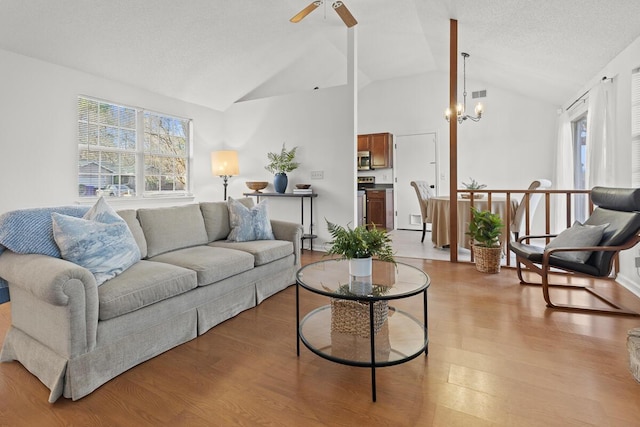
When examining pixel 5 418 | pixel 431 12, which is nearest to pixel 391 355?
pixel 5 418

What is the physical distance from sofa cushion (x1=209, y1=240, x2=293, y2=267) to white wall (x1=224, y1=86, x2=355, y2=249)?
1909 mm

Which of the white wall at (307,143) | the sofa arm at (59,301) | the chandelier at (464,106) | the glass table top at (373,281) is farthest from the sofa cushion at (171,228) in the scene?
the chandelier at (464,106)

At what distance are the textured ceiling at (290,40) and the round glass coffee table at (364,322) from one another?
272 centimetres

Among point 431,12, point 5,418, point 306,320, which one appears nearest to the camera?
point 5,418

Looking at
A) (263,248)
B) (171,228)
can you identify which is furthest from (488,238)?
(171,228)

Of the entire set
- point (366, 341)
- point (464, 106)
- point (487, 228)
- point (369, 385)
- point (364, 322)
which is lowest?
point (369, 385)

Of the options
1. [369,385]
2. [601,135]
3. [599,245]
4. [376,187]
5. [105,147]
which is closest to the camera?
[369,385]

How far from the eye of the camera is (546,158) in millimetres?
5910

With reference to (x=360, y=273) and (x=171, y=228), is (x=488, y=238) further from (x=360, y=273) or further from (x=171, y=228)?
(x=171, y=228)

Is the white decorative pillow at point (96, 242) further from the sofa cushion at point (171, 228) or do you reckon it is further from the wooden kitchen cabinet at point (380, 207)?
the wooden kitchen cabinet at point (380, 207)

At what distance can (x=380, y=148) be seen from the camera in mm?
7086

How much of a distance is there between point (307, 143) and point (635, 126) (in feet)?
12.4

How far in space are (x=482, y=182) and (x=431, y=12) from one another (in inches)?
142

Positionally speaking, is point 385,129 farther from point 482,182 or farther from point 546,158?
point 546,158
